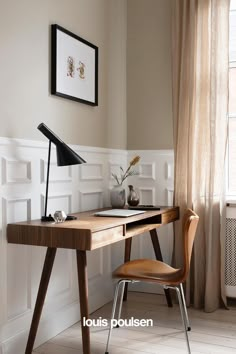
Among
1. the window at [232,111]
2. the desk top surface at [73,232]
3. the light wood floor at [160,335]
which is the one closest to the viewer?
the desk top surface at [73,232]

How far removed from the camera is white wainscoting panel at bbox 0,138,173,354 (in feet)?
7.29

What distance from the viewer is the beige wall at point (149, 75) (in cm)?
334

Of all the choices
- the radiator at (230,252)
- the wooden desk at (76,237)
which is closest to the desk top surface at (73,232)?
the wooden desk at (76,237)

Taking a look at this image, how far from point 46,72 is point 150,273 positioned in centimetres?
131

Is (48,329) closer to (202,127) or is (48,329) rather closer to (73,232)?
(73,232)

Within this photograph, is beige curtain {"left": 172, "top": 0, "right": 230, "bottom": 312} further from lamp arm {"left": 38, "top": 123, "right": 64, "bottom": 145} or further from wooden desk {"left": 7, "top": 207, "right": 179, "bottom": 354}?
lamp arm {"left": 38, "top": 123, "right": 64, "bottom": 145}

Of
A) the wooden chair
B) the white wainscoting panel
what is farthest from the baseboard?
the wooden chair

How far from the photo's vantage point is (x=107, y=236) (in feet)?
6.91

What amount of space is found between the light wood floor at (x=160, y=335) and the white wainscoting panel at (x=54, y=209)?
117 mm

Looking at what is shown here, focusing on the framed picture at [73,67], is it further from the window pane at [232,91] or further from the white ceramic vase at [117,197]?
the window pane at [232,91]

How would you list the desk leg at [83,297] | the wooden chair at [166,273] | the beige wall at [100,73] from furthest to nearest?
the beige wall at [100,73], the wooden chair at [166,273], the desk leg at [83,297]

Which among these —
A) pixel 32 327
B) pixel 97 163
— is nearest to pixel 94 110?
pixel 97 163

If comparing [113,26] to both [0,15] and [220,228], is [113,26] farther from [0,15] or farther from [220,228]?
[220,228]

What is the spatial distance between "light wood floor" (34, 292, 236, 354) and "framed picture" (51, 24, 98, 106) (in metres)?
1.48
